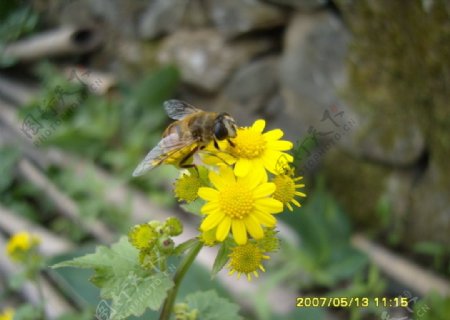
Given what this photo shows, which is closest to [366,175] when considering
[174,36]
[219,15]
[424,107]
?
[424,107]

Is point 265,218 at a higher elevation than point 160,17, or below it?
higher

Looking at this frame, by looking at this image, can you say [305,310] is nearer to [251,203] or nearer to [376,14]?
[251,203]

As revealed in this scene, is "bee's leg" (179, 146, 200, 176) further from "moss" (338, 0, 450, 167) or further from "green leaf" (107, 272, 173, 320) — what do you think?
"moss" (338, 0, 450, 167)

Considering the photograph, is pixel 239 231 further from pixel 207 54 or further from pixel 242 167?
pixel 207 54

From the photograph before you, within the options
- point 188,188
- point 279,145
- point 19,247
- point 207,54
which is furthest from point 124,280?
point 207,54

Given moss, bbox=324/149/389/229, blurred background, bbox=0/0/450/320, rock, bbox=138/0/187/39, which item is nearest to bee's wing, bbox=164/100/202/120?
blurred background, bbox=0/0/450/320

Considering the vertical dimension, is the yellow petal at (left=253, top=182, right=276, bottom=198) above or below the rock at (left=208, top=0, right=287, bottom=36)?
above

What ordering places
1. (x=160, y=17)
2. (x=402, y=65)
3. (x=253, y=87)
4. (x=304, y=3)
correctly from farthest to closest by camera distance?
(x=160, y=17) < (x=253, y=87) < (x=304, y=3) < (x=402, y=65)
